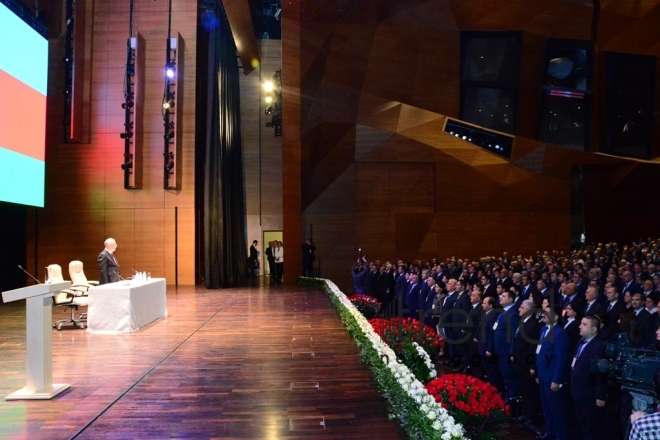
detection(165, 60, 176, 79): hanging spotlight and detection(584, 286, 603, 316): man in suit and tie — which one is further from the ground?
detection(165, 60, 176, 79): hanging spotlight

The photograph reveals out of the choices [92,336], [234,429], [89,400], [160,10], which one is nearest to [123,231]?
[160,10]

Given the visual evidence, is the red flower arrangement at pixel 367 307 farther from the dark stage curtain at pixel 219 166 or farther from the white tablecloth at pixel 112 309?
the dark stage curtain at pixel 219 166

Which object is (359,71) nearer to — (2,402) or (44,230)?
(44,230)

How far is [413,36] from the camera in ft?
54.7

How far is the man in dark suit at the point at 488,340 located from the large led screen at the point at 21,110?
670 cm

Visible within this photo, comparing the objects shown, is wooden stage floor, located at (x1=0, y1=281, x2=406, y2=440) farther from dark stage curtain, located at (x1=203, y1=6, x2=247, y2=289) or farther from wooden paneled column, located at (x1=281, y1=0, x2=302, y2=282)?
wooden paneled column, located at (x1=281, y1=0, x2=302, y2=282)

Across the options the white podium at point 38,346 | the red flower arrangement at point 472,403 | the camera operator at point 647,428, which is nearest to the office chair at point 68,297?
the white podium at point 38,346

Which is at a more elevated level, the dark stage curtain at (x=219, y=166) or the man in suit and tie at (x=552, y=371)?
the dark stage curtain at (x=219, y=166)

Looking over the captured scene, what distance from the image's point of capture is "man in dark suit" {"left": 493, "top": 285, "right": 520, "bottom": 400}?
5.38m

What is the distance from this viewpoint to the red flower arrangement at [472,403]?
3704 mm

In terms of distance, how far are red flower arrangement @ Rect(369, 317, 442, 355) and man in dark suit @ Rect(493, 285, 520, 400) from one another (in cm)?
95

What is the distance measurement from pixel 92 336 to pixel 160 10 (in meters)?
10.3

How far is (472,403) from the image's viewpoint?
12.2ft

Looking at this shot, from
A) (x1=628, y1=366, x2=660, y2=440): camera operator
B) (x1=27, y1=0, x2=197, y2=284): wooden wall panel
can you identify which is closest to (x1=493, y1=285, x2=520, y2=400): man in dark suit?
(x1=628, y1=366, x2=660, y2=440): camera operator
